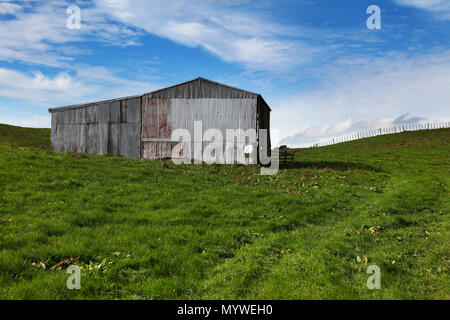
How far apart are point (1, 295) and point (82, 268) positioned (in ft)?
5.40

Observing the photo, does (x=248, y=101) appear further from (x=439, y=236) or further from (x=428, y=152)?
(x=428, y=152)

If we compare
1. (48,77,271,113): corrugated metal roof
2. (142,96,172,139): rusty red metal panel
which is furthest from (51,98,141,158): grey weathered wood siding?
(48,77,271,113): corrugated metal roof

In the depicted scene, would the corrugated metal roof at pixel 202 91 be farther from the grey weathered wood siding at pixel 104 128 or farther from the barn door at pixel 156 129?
the grey weathered wood siding at pixel 104 128

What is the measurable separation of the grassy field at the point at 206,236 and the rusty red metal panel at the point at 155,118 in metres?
9.71

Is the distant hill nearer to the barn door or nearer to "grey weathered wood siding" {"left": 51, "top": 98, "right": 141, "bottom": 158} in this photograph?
"grey weathered wood siding" {"left": 51, "top": 98, "right": 141, "bottom": 158}

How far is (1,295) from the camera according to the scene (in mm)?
6340

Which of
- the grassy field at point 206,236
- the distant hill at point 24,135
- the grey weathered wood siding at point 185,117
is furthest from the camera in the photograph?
the distant hill at point 24,135

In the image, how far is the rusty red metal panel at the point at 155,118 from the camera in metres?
29.2

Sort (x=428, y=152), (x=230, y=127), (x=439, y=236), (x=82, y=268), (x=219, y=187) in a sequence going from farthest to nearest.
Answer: (x=428, y=152) < (x=230, y=127) < (x=219, y=187) < (x=439, y=236) < (x=82, y=268)

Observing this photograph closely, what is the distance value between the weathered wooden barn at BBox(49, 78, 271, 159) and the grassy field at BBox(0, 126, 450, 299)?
9616mm

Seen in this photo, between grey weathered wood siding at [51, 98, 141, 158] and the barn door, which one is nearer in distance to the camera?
the barn door

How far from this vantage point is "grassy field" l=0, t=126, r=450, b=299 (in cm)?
712

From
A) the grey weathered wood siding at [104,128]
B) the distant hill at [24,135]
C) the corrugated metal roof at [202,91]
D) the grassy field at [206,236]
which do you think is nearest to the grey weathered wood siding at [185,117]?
the corrugated metal roof at [202,91]
